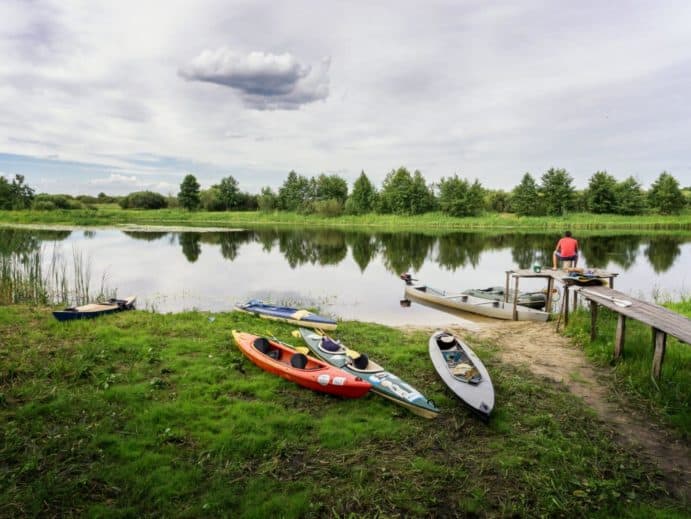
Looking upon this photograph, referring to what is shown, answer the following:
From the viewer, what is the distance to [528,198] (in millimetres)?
60406

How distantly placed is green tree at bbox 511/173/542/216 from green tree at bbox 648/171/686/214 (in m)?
15.7

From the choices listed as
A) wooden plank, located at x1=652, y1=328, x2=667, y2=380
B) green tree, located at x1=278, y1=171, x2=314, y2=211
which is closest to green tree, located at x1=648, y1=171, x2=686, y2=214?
green tree, located at x1=278, y1=171, x2=314, y2=211

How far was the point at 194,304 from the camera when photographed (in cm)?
1436

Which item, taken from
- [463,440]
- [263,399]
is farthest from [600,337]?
[263,399]

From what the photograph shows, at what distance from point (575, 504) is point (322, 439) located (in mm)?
2876

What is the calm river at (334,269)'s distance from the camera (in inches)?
601

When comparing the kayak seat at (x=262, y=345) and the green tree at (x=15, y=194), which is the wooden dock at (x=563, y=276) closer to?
the kayak seat at (x=262, y=345)

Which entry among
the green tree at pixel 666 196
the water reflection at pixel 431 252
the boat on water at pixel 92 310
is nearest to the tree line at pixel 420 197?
the green tree at pixel 666 196

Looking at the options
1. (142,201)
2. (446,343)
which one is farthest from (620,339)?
(142,201)

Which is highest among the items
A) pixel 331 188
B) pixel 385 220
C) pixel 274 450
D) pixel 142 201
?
pixel 331 188

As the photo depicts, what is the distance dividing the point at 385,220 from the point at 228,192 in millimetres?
37341

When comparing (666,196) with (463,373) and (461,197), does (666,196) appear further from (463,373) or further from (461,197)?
(463,373)

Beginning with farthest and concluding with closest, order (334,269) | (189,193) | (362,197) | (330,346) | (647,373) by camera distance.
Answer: (189,193)
(362,197)
(334,269)
(330,346)
(647,373)

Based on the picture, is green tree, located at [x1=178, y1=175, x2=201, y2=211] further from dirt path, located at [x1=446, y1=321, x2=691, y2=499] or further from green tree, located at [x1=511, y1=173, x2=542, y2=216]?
dirt path, located at [x1=446, y1=321, x2=691, y2=499]
